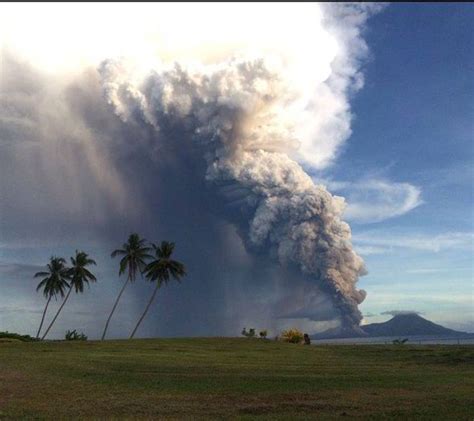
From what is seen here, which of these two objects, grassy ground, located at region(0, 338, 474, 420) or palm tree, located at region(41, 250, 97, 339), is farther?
palm tree, located at region(41, 250, 97, 339)

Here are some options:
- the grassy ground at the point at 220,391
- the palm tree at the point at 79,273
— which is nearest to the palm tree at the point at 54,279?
the palm tree at the point at 79,273

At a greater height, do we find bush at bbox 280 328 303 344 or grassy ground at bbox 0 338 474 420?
bush at bbox 280 328 303 344

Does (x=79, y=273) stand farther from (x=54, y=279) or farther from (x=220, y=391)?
(x=220, y=391)

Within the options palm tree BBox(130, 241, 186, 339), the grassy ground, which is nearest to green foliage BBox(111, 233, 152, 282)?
palm tree BBox(130, 241, 186, 339)

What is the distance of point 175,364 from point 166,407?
2084cm

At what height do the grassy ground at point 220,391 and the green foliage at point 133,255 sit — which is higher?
the green foliage at point 133,255

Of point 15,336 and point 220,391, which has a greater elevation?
point 15,336

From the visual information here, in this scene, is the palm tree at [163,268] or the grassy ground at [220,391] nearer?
the grassy ground at [220,391]

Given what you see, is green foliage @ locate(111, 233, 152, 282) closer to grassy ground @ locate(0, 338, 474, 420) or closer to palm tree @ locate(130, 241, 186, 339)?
palm tree @ locate(130, 241, 186, 339)

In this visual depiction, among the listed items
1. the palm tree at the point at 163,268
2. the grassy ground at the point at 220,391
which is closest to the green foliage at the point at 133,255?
the palm tree at the point at 163,268

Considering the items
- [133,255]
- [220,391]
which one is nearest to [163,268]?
[133,255]

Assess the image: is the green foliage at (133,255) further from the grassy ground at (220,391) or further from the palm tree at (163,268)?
the grassy ground at (220,391)

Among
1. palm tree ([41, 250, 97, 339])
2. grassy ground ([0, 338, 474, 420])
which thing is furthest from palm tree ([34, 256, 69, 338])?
grassy ground ([0, 338, 474, 420])

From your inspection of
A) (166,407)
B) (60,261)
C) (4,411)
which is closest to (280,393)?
(166,407)
